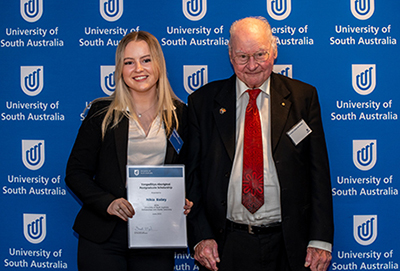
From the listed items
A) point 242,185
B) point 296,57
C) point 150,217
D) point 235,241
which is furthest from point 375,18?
point 150,217

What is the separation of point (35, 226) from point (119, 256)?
47.2 inches

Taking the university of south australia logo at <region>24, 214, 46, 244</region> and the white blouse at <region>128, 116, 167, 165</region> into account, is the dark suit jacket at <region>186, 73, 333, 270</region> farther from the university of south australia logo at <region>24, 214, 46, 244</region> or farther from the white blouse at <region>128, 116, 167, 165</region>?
the university of south australia logo at <region>24, 214, 46, 244</region>

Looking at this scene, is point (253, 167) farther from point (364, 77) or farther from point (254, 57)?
point (364, 77)

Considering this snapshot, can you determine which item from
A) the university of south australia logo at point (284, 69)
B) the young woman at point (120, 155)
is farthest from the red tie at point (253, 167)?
the university of south australia logo at point (284, 69)

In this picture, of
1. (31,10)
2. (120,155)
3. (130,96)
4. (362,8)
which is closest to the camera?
(120,155)

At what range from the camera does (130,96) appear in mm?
2355

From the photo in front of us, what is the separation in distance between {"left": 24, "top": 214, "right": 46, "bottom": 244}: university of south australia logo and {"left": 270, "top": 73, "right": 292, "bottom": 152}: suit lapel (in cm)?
200

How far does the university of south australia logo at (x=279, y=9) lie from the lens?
2844mm

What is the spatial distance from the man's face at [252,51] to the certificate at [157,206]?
2.14 feet

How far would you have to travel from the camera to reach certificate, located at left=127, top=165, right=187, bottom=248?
2.12 meters

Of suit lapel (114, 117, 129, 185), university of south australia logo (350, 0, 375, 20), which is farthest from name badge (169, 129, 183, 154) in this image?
university of south australia logo (350, 0, 375, 20)

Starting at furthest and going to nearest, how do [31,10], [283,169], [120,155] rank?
1. [31,10]
2. [120,155]
3. [283,169]

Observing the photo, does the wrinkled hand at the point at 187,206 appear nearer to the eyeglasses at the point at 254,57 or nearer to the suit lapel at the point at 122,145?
the suit lapel at the point at 122,145

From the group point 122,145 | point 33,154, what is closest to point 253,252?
point 122,145
